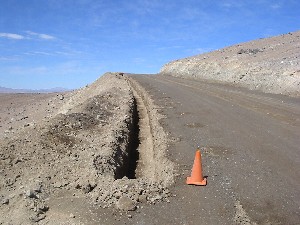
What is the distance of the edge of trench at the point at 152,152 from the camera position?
7.18 metres

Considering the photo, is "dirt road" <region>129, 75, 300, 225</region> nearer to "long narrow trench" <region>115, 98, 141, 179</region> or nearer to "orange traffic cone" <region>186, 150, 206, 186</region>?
"orange traffic cone" <region>186, 150, 206, 186</region>

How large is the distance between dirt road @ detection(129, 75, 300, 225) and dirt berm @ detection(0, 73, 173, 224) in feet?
1.54

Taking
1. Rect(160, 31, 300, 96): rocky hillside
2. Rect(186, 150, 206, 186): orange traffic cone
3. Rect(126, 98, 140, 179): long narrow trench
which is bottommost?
Rect(126, 98, 140, 179): long narrow trench

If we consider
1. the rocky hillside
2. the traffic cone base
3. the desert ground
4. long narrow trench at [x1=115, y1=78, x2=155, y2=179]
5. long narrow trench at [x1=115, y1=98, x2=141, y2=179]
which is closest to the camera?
the desert ground

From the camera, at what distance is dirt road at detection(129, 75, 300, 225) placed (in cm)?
527

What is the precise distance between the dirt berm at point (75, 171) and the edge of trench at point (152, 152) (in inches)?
1.1

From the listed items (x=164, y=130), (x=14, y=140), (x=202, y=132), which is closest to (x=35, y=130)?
(x=14, y=140)

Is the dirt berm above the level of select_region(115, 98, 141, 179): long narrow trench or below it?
above

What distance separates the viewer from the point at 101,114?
11.8 metres

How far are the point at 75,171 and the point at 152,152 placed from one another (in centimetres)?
A: 348

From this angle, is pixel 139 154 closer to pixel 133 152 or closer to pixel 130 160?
pixel 133 152

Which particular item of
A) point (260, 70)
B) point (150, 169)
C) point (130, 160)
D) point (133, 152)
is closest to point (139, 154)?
point (133, 152)

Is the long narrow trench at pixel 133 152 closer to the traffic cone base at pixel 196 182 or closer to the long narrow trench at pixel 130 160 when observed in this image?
the long narrow trench at pixel 130 160

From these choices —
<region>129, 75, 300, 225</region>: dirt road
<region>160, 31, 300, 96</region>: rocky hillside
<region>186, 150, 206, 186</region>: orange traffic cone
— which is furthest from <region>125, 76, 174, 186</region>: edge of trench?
<region>160, 31, 300, 96</region>: rocky hillside
